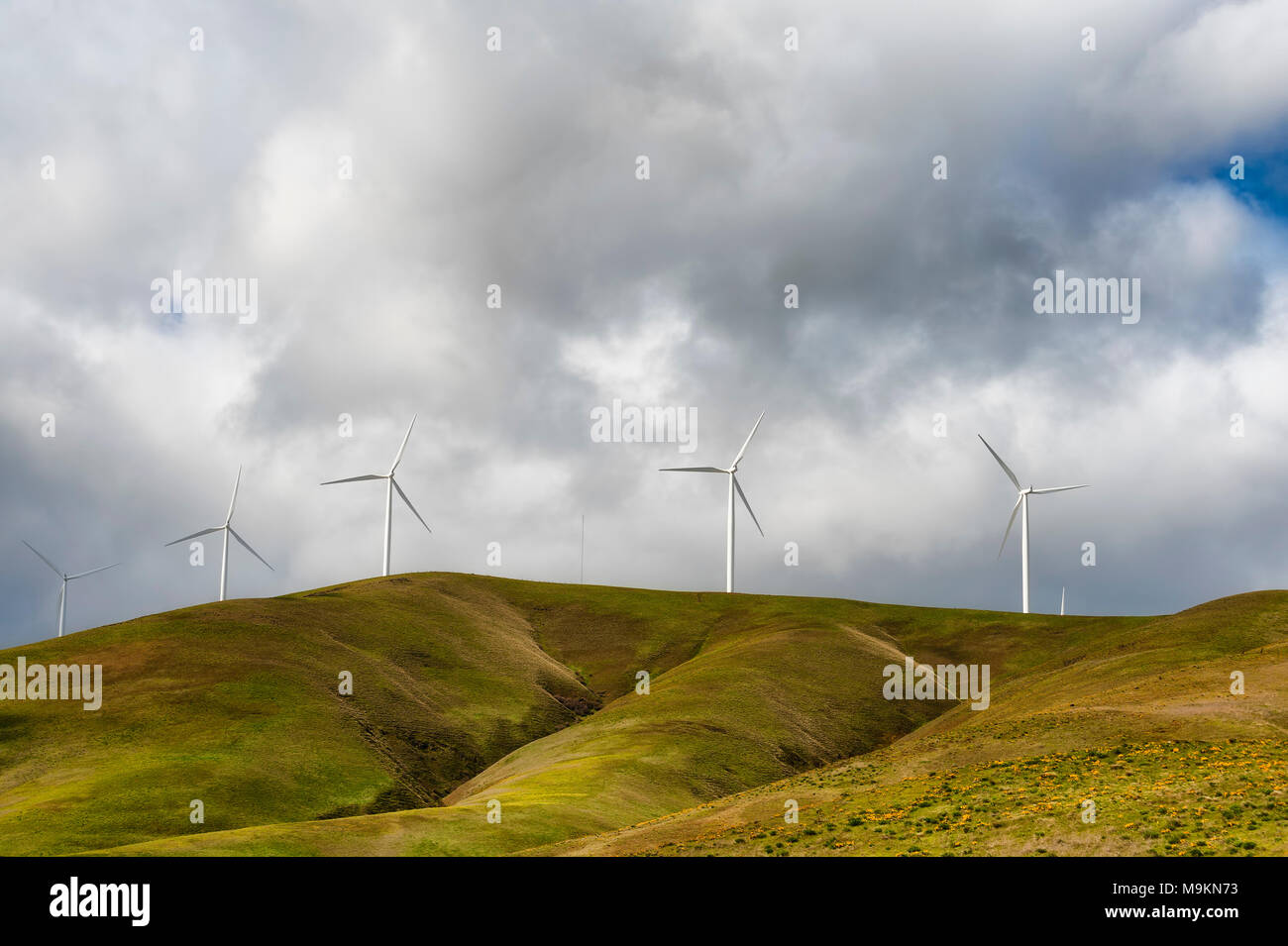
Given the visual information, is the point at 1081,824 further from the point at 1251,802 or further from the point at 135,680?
the point at 135,680

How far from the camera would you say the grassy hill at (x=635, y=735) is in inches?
2238

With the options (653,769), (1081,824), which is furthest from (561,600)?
(1081,824)

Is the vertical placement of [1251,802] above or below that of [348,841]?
above

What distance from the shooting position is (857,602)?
19712 cm

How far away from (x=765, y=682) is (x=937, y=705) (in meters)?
24.8

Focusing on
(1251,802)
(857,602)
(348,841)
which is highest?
(857,602)

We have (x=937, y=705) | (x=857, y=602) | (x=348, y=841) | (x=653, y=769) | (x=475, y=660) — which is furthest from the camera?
(x=857, y=602)

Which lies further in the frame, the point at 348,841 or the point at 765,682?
the point at 765,682

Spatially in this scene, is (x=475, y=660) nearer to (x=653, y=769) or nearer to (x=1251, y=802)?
(x=653, y=769)

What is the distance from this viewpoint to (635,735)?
104 meters

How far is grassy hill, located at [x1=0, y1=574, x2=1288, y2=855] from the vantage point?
5684 cm
